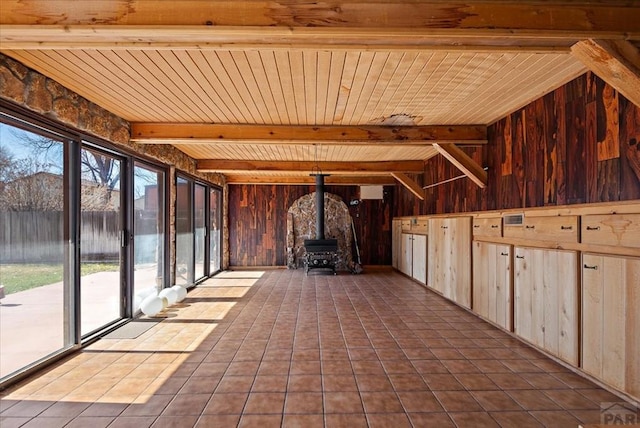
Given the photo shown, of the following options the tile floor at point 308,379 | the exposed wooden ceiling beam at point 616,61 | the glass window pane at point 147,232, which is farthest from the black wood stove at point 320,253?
the exposed wooden ceiling beam at point 616,61

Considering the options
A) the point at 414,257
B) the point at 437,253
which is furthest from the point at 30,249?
the point at 414,257

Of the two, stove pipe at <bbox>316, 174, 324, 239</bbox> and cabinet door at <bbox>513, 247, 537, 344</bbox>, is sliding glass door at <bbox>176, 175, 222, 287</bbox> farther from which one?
cabinet door at <bbox>513, 247, 537, 344</bbox>

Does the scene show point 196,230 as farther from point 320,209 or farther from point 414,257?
point 414,257

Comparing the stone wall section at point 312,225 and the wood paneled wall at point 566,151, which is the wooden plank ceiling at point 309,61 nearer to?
the wood paneled wall at point 566,151

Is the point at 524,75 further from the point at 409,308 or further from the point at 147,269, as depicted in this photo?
the point at 147,269

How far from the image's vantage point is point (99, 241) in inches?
152

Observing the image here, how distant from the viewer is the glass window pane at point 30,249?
2674 mm

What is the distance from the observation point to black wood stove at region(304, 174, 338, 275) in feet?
28.0

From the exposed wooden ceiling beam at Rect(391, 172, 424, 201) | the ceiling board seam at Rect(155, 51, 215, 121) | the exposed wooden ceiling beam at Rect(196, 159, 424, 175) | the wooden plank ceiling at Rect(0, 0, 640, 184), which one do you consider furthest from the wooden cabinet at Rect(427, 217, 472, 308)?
the ceiling board seam at Rect(155, 51, 215, 121)

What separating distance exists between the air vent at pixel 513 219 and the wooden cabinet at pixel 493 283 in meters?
0.26

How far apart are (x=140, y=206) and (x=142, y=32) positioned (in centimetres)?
331

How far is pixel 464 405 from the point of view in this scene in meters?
2.48

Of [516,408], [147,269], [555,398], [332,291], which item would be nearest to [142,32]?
[516,408]

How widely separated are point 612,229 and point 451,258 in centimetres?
309
